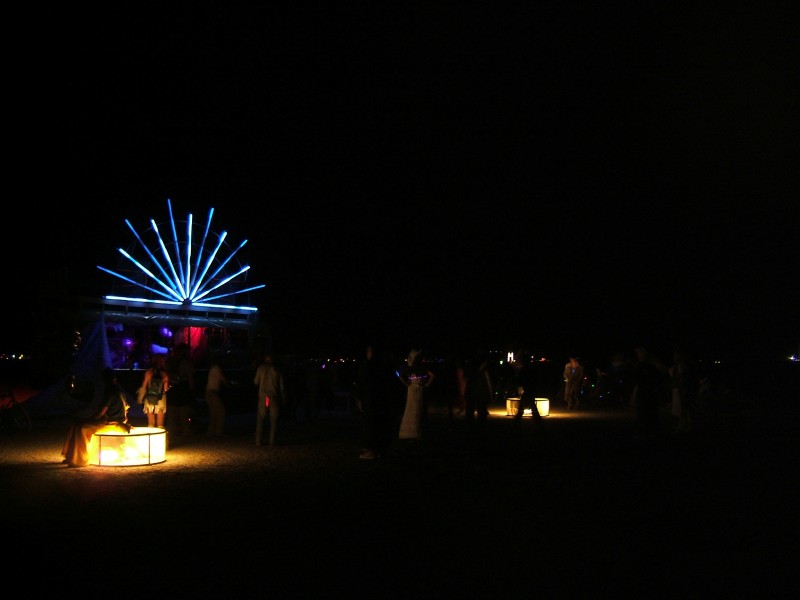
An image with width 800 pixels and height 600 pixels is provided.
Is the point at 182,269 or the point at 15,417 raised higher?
the point at 182,269

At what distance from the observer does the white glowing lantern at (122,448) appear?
12.0 metres

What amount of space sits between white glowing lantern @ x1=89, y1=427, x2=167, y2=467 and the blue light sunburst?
34203 mm

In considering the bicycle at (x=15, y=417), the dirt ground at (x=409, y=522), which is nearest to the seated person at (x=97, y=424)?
the dirt ground at (x=409, y=522)

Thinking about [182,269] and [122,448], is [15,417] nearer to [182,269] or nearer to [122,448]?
[122,448]

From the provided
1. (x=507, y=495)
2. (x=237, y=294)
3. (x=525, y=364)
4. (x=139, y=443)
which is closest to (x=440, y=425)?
(x=525, y=364)

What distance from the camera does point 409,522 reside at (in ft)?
26.2

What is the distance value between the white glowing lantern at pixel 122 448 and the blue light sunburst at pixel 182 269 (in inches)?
1347

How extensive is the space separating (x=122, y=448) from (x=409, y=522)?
18.7ft

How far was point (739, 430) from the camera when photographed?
18484mm

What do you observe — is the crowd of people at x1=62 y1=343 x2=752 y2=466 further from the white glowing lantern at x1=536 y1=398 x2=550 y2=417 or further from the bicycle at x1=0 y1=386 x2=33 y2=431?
the bicycle at x1=0 y1=386 x2=33 y2=431

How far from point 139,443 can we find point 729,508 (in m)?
7.81

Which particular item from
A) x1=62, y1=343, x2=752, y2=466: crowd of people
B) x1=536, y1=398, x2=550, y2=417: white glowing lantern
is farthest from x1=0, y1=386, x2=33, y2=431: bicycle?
x1=536, y1=398, x2=550, y2=417: white glowing lantern

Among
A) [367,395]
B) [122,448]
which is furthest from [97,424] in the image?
[367,395]

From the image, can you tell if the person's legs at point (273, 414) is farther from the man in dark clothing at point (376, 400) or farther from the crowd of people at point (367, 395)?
the man in dark clothing at point (376, 400)
